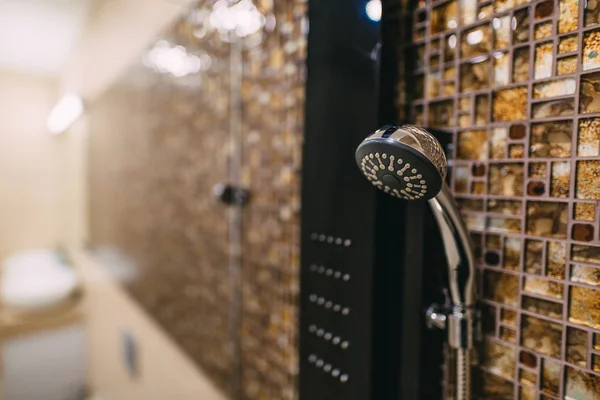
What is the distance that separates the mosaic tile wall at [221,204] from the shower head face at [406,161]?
1.13 ft

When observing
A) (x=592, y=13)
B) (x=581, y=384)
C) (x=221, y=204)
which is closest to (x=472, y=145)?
(x=592, y=13)

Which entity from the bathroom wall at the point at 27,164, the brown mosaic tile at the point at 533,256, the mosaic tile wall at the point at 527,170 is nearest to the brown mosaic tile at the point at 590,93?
the mosaic tile wall at the point at 527,170

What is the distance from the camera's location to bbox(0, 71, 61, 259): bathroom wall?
1.60 metres

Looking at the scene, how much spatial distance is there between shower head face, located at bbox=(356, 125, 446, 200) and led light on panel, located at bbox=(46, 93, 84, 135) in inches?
75.6

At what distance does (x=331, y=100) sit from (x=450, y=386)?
405 millimetres

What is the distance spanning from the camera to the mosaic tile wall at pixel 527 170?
34 cm

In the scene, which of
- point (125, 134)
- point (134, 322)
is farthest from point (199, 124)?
point (134, 322)

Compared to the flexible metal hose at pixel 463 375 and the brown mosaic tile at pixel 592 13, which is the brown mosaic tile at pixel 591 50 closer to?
the brown mosaic tile at pixel 592 13

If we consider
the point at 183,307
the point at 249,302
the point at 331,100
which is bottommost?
the point at 183,307

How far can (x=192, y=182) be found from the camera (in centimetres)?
100

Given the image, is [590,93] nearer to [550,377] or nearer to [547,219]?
[547,219]

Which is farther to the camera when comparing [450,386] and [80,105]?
[80,105]

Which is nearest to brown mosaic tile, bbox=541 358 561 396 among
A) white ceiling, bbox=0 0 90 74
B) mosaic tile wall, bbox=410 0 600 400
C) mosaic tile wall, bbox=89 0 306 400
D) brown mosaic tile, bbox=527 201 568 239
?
mosaic tile wall, bbox=410 0 600 400

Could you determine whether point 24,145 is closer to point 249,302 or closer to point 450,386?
point 249,302
